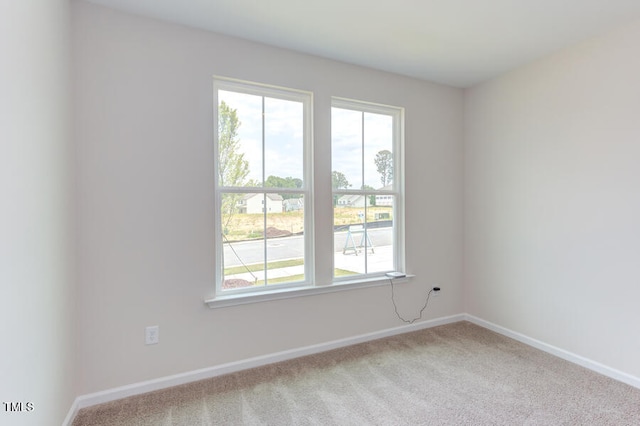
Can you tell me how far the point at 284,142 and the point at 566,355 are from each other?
2885 mm

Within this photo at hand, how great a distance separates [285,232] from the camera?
102 inches

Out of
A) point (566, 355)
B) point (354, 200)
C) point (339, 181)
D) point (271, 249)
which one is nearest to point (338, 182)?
point (339, 181)

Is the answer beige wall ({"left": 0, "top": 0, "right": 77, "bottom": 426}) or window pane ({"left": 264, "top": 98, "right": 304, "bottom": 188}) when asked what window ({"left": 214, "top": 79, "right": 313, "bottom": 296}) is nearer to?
window pane ({"left": 264, "top": 98, "right": 304, "bottom": 188})

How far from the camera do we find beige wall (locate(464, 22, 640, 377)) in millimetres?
2199

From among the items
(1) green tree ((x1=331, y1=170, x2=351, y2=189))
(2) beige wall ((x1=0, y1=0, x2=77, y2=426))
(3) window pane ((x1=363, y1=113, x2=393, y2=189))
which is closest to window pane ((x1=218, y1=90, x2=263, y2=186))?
(1) green tree ((x1=331, y1=170, x2=351, y2=189))

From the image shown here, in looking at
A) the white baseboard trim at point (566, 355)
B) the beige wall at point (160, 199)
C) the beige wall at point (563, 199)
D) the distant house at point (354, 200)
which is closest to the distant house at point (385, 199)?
the distant house at point (354, 200)

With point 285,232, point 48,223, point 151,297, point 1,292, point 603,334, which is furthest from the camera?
point 285,232

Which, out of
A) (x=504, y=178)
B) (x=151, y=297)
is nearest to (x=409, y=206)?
(x=504, y=178)

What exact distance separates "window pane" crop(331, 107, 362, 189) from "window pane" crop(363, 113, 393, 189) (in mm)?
82

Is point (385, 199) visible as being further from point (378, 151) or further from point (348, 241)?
point (348, 241)

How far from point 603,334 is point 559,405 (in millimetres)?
786

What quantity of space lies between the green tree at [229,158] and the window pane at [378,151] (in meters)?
1.19

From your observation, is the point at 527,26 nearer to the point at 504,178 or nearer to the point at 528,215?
the point at 504,178

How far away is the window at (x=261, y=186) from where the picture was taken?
2.38 metres
